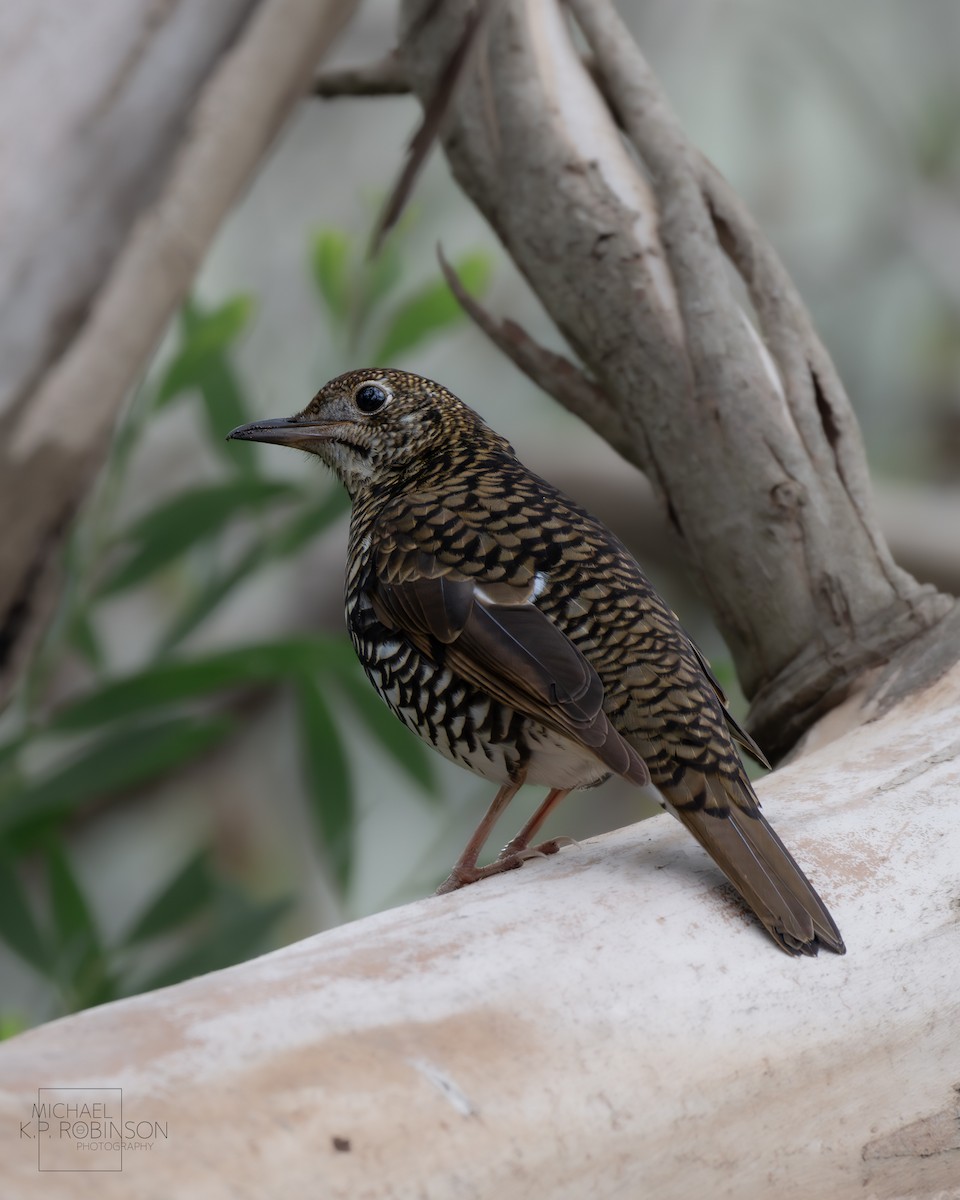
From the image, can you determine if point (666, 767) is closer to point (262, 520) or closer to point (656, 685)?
point (656, 685)

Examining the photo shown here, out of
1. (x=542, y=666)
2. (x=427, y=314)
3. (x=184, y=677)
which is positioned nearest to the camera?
(x=542, y=666)

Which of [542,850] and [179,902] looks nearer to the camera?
[542,850]

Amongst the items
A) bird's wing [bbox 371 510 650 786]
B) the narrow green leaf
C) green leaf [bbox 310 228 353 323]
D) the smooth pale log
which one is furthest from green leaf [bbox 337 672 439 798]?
the smooth pale log

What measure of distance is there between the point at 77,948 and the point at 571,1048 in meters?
3.06

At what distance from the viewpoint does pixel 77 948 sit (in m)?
4.30

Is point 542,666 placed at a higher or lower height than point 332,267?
higher

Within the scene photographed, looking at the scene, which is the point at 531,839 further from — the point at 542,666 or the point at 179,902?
the point at 179,902

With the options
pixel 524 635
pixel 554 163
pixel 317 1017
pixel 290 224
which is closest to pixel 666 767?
pixel 524 635

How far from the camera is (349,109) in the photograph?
891 cm

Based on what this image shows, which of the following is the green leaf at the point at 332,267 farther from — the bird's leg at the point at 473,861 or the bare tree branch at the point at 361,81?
the bird's leg at the point at 473,861

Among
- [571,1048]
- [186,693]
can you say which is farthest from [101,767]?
[571,1048]

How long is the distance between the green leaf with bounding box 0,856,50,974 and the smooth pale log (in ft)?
8.62

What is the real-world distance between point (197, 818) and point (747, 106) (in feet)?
19.7

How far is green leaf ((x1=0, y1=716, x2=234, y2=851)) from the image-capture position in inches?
163
